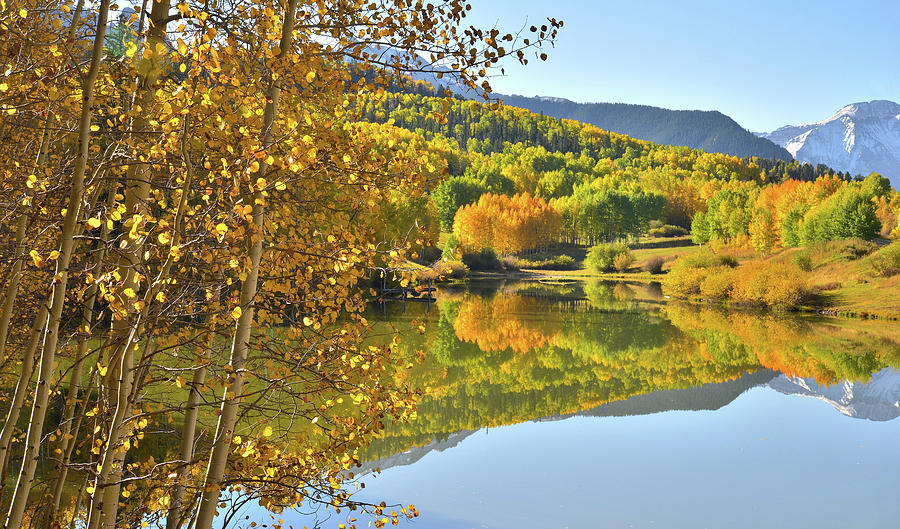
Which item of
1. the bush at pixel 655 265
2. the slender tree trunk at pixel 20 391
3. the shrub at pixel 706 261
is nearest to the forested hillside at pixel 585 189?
the slender tree trunk at pixel 20 391

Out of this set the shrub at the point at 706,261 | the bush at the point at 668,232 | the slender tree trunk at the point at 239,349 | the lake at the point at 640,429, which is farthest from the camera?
the bush at the point at 668,232

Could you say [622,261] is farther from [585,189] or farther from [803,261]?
[585,189]

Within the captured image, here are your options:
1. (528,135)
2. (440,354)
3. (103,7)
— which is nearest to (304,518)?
(103,7)

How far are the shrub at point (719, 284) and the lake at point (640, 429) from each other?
1346cm

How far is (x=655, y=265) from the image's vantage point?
76.9 meters

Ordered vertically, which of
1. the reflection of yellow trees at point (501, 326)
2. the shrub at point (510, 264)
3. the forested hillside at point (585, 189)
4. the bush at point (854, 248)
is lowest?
the reflection of yellow trees at point (501, 326)

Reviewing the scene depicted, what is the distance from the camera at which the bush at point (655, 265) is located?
76625mm

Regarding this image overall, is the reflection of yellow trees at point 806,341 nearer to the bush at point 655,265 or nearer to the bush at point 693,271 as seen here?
the bush at point 693,271

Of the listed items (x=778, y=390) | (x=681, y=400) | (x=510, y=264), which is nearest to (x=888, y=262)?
(x=778, y=390)

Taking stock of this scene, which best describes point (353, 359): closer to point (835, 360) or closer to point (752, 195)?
point (835, 360)

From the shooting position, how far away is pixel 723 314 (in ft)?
140

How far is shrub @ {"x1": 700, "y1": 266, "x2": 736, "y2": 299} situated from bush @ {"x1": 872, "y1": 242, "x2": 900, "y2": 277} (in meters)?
9.18

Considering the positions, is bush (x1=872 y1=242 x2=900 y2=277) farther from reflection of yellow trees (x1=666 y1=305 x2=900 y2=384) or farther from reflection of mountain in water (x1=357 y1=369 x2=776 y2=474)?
reflection of mountain in water (x1=357 y1=369 x2=776 y2=474)

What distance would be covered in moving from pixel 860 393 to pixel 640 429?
9.53 m
